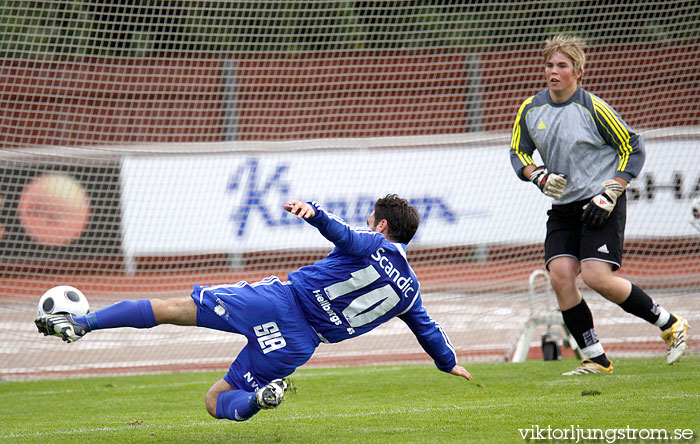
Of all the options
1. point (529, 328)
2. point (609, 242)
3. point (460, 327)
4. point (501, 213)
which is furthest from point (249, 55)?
point (609, 242)

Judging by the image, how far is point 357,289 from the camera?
412 centimetres

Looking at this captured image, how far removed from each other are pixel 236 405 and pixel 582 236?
2778 mm

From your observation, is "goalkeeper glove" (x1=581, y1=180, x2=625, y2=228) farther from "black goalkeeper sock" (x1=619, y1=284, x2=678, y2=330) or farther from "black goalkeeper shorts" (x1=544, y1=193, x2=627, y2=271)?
"black goalkeeper sock" (x1=619, y1=284, x2=678, y2=330)

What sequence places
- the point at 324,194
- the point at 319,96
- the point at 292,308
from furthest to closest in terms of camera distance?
the point at 319,96 → the point at 324,194 → the point at 292,308

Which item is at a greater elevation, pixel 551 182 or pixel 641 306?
pixel 551 182

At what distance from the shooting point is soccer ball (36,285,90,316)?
400 centimetres

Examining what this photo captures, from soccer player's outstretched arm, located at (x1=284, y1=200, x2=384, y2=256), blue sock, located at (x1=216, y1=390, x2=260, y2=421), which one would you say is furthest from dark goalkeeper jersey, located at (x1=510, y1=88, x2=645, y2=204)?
blue sock, located at (x1=216, y1=390, x2=260, y2=421)

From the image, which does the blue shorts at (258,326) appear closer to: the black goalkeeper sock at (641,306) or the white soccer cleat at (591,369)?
the white soccer cleat at (591,369)

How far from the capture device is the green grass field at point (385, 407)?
157 inches

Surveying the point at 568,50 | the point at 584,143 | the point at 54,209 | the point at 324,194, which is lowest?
the point at 54,209

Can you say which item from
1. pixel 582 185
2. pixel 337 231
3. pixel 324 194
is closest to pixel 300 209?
pixel 337 231

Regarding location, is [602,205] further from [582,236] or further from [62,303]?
[62,303]

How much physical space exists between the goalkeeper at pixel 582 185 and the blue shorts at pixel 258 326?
2.22 meters

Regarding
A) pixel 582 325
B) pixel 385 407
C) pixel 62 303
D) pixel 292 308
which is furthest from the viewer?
pixel 582 325
